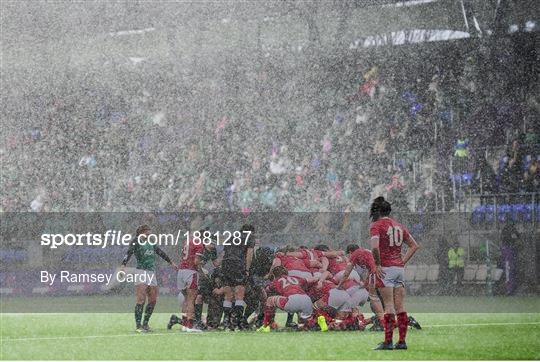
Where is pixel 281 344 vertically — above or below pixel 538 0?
below

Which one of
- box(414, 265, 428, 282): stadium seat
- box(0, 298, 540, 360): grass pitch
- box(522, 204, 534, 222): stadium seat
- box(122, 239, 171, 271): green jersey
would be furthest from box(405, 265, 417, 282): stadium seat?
box(122, 239, 171, 271): green jersey

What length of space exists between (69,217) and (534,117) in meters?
10.9

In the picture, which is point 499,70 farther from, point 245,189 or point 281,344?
point 281,344

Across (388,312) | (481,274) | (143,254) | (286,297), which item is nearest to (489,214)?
(481,274)

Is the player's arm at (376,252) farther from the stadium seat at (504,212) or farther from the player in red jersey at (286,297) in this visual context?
the stadium seat at (504,212)

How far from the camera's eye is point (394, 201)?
2272cm

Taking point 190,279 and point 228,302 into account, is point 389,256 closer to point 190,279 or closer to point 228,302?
point 228,302

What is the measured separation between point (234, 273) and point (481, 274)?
345 inches

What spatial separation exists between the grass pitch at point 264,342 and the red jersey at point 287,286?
539mm

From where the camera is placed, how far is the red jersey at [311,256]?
529 inches

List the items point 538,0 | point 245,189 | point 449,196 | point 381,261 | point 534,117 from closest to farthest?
point 381,261 < point 449,196 < point 534,117 < point 538,0 < point 245,189

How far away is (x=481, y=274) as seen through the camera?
20.7 m

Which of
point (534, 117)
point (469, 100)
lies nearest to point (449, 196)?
point (534, 117)

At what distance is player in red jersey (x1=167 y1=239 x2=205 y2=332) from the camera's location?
1330cm
